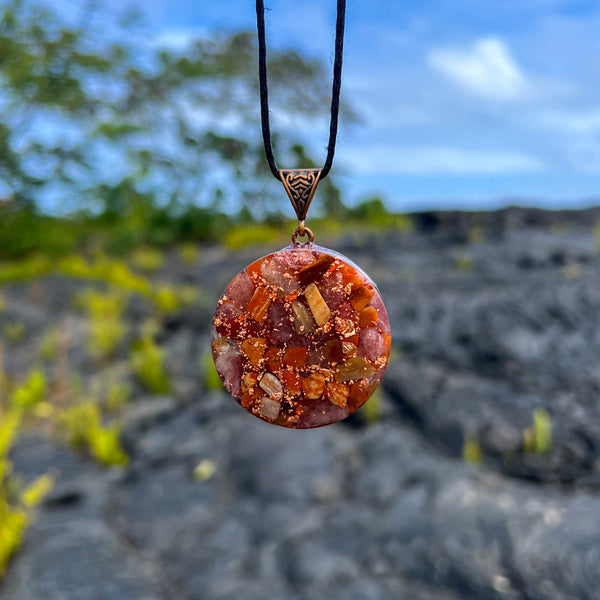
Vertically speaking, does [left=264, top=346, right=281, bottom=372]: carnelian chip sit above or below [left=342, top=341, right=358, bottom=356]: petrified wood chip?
below

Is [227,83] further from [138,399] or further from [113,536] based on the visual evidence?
[113,536]

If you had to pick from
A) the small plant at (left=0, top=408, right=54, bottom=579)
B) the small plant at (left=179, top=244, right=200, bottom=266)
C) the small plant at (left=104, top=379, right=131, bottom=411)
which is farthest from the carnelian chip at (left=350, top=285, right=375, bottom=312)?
the small plant at (left=179, top=244, right=200, bottom=266)

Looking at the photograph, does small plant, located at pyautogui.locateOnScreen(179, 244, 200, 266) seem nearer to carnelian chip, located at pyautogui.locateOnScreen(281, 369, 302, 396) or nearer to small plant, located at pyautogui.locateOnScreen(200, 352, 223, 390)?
small plant, located at pyautogui.locateOnScreen(200, 352, 223, 390)

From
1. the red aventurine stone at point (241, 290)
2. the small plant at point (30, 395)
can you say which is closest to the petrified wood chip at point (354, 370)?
the red aventurine stone at point (241, 290)

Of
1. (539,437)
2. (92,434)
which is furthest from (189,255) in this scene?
(539,437)

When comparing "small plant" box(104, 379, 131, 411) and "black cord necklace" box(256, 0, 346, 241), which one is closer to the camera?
"black cord necklace" box(256, 0, 346, 241)

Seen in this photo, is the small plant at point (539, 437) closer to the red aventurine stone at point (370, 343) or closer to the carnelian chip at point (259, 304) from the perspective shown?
the red aventurine stone at point (370, 343)

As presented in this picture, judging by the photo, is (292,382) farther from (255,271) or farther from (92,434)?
(92,434)
